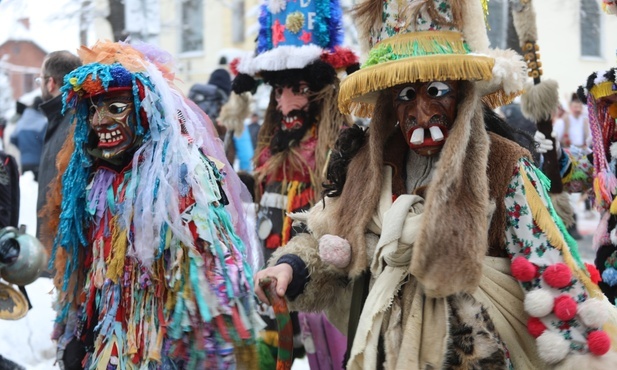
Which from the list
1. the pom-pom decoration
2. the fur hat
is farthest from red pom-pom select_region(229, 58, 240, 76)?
the fur hat

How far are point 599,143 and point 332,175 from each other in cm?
219

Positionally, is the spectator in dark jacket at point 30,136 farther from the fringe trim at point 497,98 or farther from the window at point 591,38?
the window at point 591,38

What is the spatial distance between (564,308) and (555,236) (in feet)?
0.84

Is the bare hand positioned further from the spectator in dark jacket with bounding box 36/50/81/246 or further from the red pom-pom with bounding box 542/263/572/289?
the spectator in dark jacket with bounding box 36/50/81/246

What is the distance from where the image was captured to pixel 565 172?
542 centimetres

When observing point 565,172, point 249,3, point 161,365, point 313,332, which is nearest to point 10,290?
point 161,365

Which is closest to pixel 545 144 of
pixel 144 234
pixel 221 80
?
pixel 144 234

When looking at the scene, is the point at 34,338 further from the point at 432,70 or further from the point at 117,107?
the point at 432,70

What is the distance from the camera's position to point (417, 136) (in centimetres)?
311

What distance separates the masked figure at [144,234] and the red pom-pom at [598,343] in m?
1.49

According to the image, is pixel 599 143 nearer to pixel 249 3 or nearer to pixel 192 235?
pixel 192 235

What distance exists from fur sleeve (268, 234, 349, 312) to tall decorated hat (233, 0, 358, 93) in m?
2.87

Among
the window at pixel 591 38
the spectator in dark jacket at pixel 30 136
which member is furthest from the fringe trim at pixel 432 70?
the window at pixel 591 38

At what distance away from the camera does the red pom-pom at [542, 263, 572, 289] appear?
2879 millimetres
